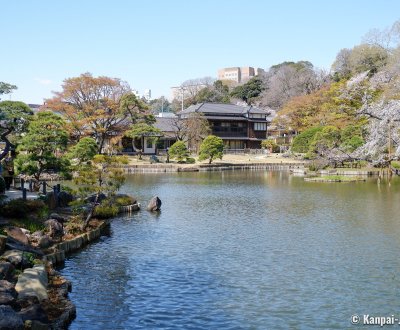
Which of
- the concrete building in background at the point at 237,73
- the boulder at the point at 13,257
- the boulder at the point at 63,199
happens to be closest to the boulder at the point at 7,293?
the boulder at the point at 13,257

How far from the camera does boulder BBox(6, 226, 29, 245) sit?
14.1 m

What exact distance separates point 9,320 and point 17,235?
649 centimetres

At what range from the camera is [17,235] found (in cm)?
1418

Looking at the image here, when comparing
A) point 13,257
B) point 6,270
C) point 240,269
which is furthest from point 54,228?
point 240,269

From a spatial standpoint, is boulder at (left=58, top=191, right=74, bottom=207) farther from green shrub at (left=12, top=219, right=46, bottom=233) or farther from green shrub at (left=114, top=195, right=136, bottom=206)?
green shrub at (left=12, top=219, right=46, bottom=233)

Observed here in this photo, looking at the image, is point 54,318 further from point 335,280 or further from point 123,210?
point 123,210

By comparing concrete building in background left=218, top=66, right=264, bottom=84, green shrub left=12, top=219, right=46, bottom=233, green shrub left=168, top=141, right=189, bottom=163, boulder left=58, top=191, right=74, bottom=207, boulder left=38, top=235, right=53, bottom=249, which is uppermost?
concrete building in background left=218, top=66, right=264, bottom=84

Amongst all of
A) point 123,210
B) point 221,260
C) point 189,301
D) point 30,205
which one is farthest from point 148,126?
point 189,301

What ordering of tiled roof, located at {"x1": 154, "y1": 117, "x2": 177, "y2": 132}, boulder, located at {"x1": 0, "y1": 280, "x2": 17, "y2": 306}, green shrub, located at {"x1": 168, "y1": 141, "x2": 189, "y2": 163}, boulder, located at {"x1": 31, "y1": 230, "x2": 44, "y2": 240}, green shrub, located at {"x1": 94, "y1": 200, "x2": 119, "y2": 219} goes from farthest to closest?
1. tiled roof, located at {"x1": 154, "y1": 117, "x2": 177, "y2": 132}
2. green shrub, located at {"x1": 168, "y1": 141, "x2": 189, "y2": 163}
3. green shrub, located at {"x1": 94, "y1": 200, "x2": 119, "y2": 219}
4. boulder, located at {"x1": 31, "y1": 230, "x2": 44, "y2": 240}
5. boulder, located at {"x1": 0, "y1": 280, "x2": 17, "y2": 306}

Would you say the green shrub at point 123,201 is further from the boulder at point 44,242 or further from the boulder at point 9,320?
the boulder at point 9,320

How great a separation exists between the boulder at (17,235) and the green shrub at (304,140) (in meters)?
46.1

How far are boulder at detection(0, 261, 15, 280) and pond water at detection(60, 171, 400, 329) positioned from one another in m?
1.56

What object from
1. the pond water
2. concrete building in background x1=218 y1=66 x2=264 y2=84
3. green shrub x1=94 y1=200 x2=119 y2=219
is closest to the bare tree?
the pond water

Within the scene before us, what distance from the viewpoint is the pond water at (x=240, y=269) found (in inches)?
410
